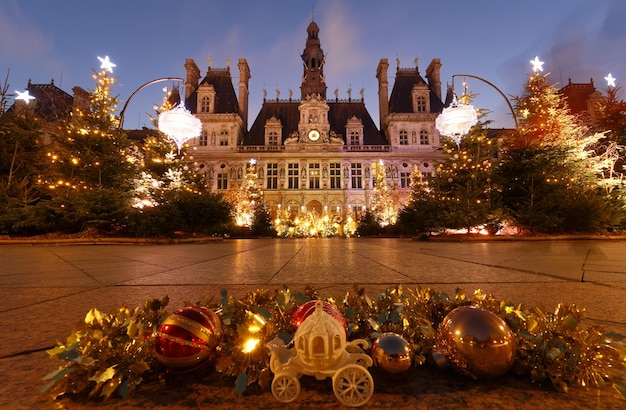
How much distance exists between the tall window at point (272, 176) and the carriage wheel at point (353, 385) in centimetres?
3130

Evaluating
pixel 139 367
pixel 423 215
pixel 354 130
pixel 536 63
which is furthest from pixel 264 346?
pixel 354 130

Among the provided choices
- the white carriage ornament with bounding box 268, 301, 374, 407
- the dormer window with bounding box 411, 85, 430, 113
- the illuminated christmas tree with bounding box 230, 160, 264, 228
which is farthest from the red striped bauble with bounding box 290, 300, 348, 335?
the dormer window with bounding box 411, 85, 430, 113

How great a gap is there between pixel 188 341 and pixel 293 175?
102ft

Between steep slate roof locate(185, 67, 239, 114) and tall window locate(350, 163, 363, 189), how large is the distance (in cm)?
1469

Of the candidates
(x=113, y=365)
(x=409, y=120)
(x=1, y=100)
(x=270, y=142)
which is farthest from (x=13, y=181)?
(x=409, y=120)

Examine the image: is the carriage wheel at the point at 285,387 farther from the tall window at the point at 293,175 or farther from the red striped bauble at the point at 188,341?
the tall window at the point at 293,175

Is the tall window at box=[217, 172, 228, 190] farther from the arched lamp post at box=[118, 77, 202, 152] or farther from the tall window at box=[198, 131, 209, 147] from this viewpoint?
the arched lamp post at box=[118, 77, 202, 152]

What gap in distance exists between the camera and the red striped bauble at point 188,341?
78 centimetres

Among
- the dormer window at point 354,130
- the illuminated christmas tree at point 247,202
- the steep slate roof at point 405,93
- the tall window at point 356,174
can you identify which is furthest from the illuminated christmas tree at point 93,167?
the steep slate roof at point 405,93

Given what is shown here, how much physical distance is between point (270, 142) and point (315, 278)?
31.6m

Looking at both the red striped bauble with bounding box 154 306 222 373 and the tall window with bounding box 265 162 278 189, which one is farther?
the tall window with bounding box 265 162 278 189

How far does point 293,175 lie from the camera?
3153 cm

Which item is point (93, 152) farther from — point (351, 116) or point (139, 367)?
point (351, 116)

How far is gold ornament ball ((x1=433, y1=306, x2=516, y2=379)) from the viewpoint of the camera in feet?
2.50
